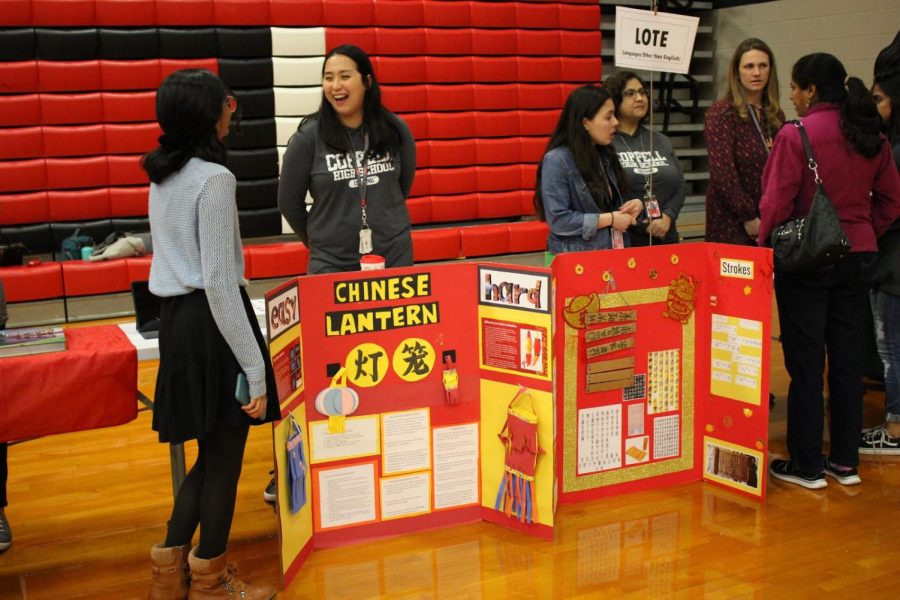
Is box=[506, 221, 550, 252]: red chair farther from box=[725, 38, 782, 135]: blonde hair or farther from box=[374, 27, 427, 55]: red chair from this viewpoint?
box=[725, 38, 782, 135]: blonde hair

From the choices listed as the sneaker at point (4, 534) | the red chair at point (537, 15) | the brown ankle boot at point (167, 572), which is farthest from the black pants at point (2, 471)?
the red chair at point (537, 15)

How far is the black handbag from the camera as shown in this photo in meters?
2.92

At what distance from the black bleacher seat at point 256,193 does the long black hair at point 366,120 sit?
397 centimetres

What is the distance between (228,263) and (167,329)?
24 cm

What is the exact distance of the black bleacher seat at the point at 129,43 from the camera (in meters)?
6.36

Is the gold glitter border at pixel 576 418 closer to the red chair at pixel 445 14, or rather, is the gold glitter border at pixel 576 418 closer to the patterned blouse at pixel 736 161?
the patterned blouse at pixel 736 161

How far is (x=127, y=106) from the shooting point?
6.44 metres

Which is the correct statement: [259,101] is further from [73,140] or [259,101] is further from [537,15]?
[537,15]

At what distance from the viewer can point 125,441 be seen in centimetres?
385

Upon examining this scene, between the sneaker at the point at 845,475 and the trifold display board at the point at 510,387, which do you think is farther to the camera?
the sneaker at the point at 845,475

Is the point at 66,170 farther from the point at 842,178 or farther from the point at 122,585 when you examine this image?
the point at 842,178

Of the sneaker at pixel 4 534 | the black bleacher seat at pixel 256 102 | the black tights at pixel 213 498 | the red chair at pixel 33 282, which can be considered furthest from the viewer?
the black bleacher seat at pixel 256 102

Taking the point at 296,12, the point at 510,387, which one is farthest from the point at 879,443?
the point at 296,12

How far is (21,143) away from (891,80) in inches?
219
